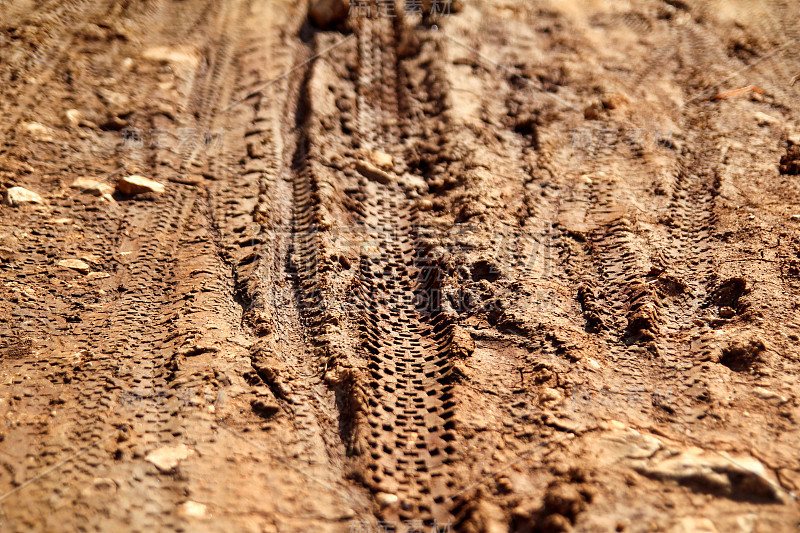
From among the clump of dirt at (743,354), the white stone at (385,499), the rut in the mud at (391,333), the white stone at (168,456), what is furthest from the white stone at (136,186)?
the clump of dirt at (743,354)

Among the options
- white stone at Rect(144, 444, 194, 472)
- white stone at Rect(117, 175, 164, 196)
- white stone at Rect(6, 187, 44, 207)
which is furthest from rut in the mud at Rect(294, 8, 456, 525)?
white stone at Rect(6, 187, 44, 207)

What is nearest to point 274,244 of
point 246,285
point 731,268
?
point 246,285

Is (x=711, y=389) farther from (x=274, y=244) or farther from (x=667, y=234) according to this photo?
(x=274, y=244)

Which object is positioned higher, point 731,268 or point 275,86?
point 275,86

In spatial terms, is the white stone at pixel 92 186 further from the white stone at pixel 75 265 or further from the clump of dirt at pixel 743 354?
the clump of dirt at pixel 743 354

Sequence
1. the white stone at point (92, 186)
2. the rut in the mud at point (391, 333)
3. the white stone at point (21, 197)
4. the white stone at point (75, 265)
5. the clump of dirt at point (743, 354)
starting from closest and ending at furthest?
the rut in the mud at point (391, 333) → the clump of dirt at point (743, 354) → the white stone at point (75, 265) → the white stone at point (21, 197) → the white stone at point (92, 186)

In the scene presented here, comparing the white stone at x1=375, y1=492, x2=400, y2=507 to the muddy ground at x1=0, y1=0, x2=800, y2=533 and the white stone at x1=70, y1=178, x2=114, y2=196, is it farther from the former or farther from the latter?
the white stone at x1=70, y1=178, x2=114, y2=196

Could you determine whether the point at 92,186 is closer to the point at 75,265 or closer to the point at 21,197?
the point at 21,197

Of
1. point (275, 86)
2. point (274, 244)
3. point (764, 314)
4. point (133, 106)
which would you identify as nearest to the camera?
point (764, 314)
